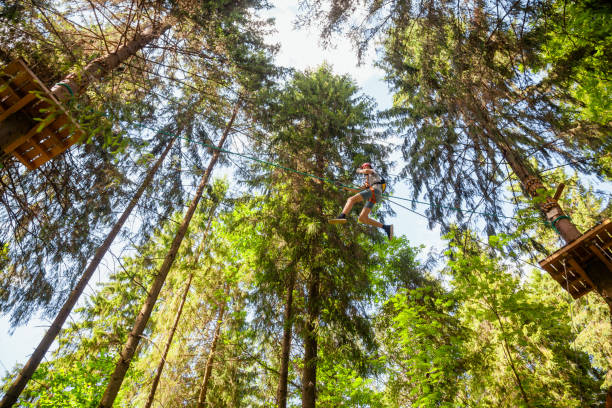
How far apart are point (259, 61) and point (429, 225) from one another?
25.2ft

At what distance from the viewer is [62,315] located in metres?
6.05

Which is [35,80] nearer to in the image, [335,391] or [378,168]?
[378,168]

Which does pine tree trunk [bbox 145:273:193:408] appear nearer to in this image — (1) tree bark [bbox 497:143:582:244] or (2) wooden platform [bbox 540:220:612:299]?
(2) wooden platform [bbox 540:220:612:299]

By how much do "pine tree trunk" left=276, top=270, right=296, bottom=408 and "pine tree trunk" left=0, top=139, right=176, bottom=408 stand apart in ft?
13.8

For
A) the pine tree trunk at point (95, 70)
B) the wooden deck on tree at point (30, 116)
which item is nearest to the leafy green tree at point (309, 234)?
the pine tree trunk at point (95, 70)

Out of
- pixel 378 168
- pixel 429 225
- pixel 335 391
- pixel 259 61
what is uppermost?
pixel 259 61

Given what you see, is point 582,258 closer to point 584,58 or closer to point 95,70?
point 584,58

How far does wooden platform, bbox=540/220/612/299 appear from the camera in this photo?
159 inches

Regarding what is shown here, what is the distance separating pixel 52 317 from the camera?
6.37 meters

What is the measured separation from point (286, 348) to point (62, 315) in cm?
479

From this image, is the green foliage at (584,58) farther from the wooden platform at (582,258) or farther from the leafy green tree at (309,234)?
the leafy green tree at (309,234)

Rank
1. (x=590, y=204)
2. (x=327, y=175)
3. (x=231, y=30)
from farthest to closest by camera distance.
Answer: (x=590, y=204)
(x=327, y=175)
(x=231, y=30)

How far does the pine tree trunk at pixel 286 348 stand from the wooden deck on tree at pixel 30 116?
5.41 meters

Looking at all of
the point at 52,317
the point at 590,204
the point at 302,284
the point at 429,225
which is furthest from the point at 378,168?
the point at 590,204
